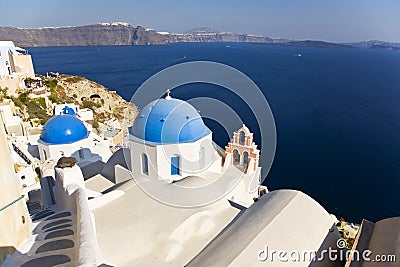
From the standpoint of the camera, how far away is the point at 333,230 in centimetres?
427

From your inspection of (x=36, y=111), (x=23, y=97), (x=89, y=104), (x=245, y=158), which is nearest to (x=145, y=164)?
(x=245, y=158)

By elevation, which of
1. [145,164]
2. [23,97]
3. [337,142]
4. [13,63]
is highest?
[13,63]

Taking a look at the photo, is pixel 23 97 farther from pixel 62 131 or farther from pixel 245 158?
pixel 245 158

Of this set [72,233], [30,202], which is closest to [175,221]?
[72,233]

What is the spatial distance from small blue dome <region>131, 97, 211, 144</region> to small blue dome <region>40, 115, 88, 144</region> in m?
5.38

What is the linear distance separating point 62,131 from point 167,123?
6.87m

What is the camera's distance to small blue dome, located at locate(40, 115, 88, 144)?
14039 millimetres

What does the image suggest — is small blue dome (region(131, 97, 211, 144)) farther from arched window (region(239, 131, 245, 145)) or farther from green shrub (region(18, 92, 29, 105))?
green shrub (region(18, 92, 29, 105))

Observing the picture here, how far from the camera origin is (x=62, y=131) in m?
14.1

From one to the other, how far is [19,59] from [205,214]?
42.4m

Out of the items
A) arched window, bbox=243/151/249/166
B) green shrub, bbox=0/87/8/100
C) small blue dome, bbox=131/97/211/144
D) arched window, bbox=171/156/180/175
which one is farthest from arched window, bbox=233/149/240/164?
green shrub, bbox=0/87/8/100

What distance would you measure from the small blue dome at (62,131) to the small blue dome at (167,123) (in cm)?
538

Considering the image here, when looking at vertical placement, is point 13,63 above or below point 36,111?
above

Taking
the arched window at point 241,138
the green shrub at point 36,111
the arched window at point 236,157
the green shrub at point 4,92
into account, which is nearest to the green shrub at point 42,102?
the green shrub at point 36,111
